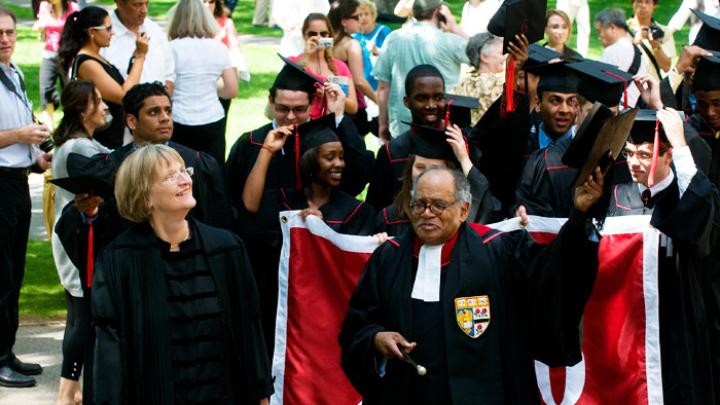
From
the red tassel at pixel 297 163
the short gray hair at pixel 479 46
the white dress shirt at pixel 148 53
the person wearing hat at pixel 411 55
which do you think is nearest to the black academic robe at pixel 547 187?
the red tassel at pixel 297 163

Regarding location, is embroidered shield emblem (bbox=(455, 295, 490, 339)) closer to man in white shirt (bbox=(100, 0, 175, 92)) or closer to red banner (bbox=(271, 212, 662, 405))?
red banner (bbox=(271, 212, 662, 405))

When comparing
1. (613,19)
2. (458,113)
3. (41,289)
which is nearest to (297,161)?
(458,113)

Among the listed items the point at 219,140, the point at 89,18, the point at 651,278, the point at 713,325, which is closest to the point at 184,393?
the point at 651,278

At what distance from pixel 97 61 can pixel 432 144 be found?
129 inches

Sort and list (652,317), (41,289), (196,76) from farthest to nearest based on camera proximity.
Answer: (41,289) → (196,76) → (652,317)

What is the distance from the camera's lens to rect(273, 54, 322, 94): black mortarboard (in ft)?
29.2

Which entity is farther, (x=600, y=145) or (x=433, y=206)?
(x=433, y=206)

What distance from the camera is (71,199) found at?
840 cm

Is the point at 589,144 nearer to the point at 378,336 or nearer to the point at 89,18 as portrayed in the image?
the point at 378,336

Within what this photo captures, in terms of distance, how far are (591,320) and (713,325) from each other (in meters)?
0.74

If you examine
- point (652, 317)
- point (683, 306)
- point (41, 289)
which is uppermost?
point (683, 306)

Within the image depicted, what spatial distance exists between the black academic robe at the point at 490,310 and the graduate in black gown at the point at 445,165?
125 cm

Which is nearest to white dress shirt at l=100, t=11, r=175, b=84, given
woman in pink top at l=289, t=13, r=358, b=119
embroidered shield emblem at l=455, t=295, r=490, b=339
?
woman in pink top at l=289, t=13, r=358, b=119

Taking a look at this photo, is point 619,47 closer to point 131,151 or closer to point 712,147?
point 712,147
